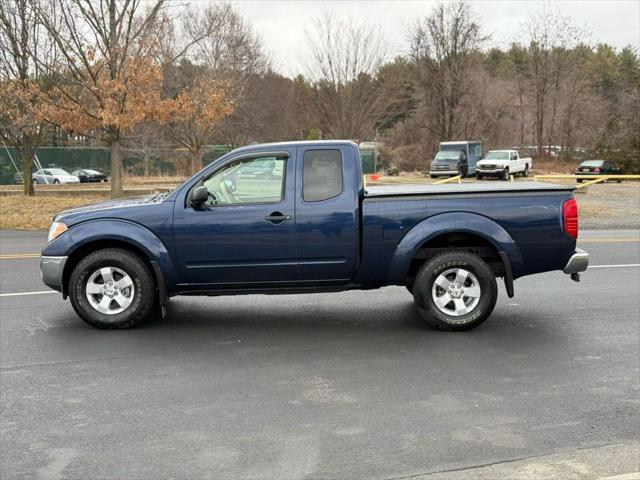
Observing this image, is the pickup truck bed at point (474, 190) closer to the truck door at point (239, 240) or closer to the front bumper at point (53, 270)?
the truck door at point (239, 240)

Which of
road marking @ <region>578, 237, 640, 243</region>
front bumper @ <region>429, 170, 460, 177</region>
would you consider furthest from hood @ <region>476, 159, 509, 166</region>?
road marking @ <region>578, 237, 640, 243</region>

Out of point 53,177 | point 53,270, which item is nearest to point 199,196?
point 53,270

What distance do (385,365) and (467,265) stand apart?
1.56 m

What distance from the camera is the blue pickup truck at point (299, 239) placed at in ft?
21.5

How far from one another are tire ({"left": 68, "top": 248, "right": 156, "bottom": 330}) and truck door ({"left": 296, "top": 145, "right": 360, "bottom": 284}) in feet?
5.20

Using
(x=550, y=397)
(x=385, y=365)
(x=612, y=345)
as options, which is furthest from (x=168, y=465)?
(x=612, y=345)

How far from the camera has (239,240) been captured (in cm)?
654

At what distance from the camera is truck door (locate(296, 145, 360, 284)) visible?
6.55 metres

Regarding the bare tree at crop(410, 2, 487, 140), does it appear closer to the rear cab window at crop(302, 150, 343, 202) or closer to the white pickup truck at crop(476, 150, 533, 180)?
the white pickup truck at crop(476, 150, 533, 180)

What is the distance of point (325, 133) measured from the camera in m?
33.9

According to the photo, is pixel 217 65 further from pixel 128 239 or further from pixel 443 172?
pixel 128 239

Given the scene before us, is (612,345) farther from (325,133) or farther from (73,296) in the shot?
(325,133)

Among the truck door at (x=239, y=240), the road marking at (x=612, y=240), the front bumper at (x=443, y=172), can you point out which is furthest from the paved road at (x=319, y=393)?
the front bumper at (x=443, y=172)

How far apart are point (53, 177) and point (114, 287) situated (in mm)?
39587
